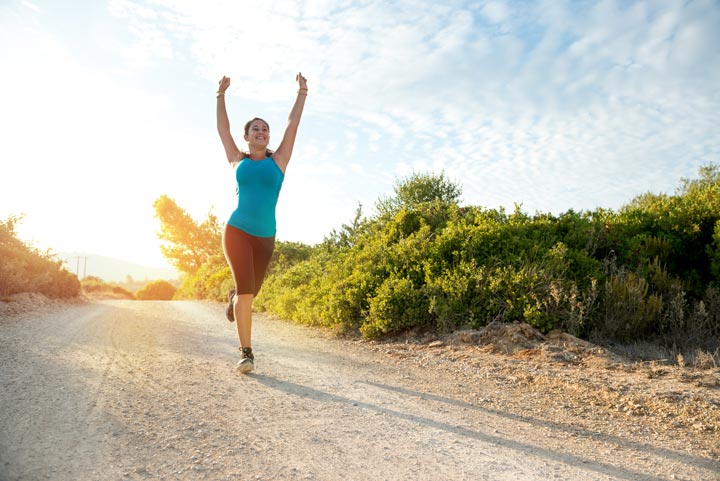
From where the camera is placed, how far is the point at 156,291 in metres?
33.1

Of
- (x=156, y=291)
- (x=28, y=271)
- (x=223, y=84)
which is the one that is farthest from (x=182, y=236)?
(x=223, y=84)

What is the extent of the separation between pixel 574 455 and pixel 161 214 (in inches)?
1510

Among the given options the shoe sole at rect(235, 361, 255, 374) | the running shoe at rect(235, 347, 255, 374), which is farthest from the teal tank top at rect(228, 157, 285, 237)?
the shoe sole at rect(235, 361, 255, 374)

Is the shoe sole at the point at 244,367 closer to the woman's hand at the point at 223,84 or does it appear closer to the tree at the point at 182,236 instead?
the woman's hand at the point at 223,84

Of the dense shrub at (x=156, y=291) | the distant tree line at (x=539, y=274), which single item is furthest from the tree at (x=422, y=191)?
the dense shrub at (x=156, y=291)

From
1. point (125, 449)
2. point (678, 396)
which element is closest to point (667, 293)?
point (678, 396)

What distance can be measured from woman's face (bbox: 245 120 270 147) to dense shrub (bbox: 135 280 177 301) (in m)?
30.3

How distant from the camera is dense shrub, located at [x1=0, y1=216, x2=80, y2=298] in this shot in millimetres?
10500

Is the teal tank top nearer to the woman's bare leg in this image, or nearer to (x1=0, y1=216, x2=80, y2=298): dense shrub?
the woman's bare leg

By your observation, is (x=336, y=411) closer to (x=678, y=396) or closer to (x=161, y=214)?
(x=678, y=396)

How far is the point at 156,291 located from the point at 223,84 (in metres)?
30.9

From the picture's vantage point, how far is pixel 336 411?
12.1ft

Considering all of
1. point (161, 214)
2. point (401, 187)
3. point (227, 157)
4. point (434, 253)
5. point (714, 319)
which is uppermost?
point (161, 214)

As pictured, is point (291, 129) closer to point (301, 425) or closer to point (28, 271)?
point (301, 425)
